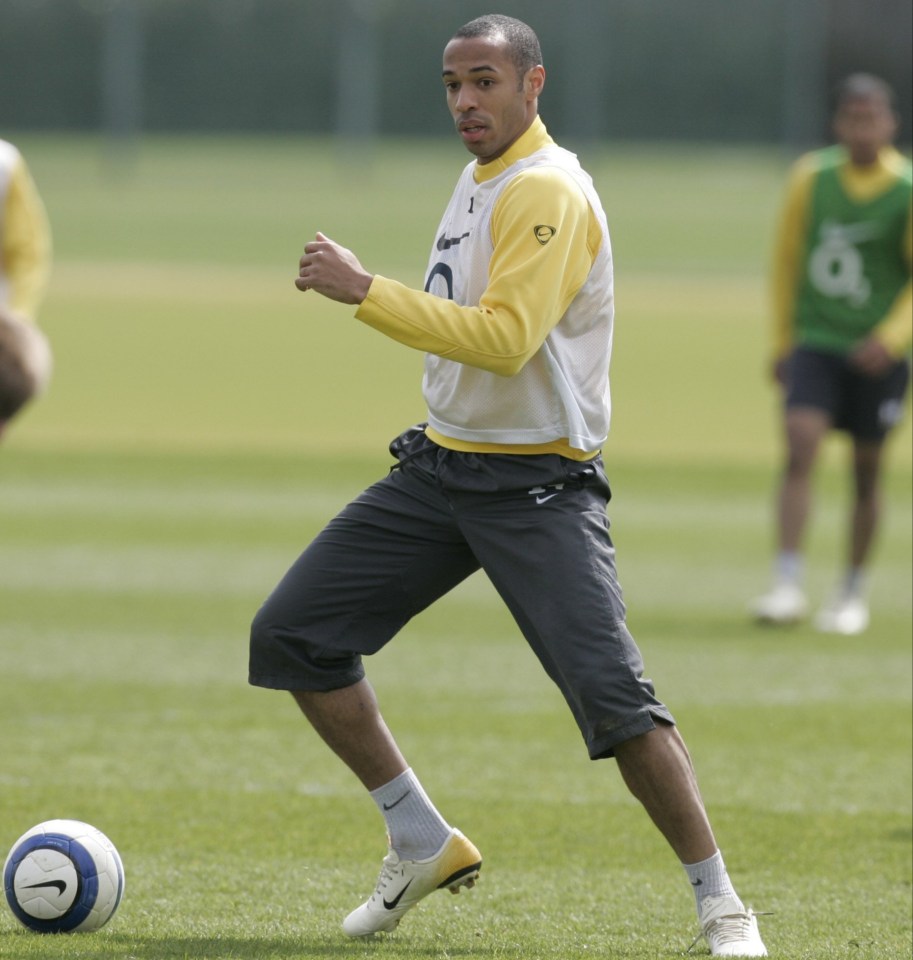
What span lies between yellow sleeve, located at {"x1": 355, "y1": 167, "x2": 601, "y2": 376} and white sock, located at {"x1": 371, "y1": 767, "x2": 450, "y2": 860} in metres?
1.19

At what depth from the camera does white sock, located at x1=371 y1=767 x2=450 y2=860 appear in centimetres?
488

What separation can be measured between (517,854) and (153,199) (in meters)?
41.9

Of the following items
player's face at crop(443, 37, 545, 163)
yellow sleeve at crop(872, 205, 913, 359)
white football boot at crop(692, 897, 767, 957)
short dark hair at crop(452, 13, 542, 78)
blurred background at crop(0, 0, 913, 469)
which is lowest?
blurred background at crop(0, 0, 913, 469)

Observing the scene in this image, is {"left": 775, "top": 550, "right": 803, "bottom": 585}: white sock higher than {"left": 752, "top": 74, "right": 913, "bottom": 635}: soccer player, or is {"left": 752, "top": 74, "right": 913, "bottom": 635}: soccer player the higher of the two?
{"left": 752, "top": 74, "right": 913, "bottom": 635}: soccer player

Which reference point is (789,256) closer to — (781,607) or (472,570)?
(781,607)

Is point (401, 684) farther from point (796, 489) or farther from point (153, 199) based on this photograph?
point (153, 199)

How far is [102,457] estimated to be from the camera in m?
15.8

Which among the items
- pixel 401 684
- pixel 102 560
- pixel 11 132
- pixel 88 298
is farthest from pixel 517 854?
pixel 11 132

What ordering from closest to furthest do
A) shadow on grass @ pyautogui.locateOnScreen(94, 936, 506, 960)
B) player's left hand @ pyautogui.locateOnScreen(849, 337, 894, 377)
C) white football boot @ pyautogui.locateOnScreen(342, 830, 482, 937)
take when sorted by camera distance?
shadow on grass @ pyautogui.locateOnScreen(94, 936, 506, 960) < white football boot @ pyautogui.locateOnScreen(342, 830, 482, 937) < player's left hand @ pyautogui.locateOnScreen(849, 337, 894, 377)

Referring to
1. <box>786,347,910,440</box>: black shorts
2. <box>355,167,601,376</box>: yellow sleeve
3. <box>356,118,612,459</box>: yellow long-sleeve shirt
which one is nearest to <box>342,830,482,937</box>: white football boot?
<box>356,118,612,459</box>: yellow long-sleeve shirt

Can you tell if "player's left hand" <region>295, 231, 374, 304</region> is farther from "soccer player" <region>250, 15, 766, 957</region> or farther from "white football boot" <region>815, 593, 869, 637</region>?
"white football boot" <region>815, 593, 869, 637</region>

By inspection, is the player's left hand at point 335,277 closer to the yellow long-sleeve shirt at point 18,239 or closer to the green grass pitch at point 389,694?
the green grass pitch at point 389,694

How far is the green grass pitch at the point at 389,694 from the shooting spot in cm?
511

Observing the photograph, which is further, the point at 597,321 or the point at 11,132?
the point at 11,132
